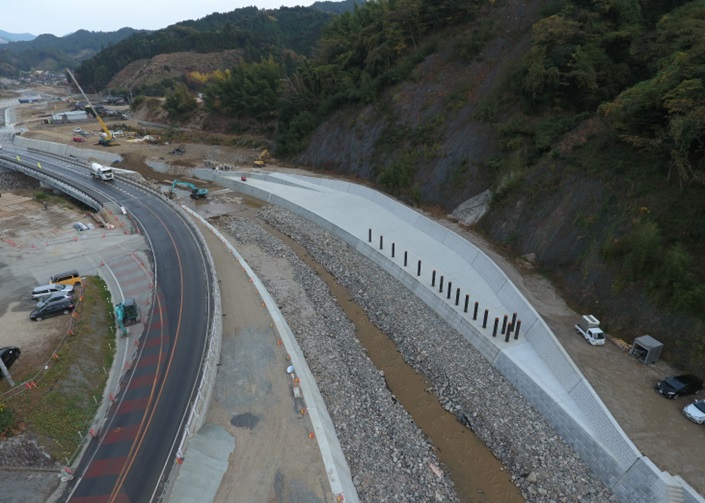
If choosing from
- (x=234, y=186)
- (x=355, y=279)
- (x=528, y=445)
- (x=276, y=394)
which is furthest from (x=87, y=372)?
(x=234, y=186)

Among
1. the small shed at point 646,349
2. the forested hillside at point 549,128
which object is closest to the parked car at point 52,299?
the forested hillside at point 549,128

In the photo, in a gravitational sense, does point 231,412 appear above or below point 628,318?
below

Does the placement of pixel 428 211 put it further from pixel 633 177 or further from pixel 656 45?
pixel 656 45

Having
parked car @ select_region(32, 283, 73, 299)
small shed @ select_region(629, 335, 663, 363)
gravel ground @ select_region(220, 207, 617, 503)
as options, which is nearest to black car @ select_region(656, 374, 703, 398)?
small shed @ select_region(629, 335, 663, 363)

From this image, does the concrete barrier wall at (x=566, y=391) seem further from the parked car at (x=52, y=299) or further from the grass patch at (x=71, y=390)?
the parked car at (x=52, y=299)

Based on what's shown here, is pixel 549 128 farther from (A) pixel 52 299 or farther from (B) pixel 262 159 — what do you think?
(B) pixel 262 159

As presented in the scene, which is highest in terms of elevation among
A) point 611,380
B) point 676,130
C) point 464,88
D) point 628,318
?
point 464,88
